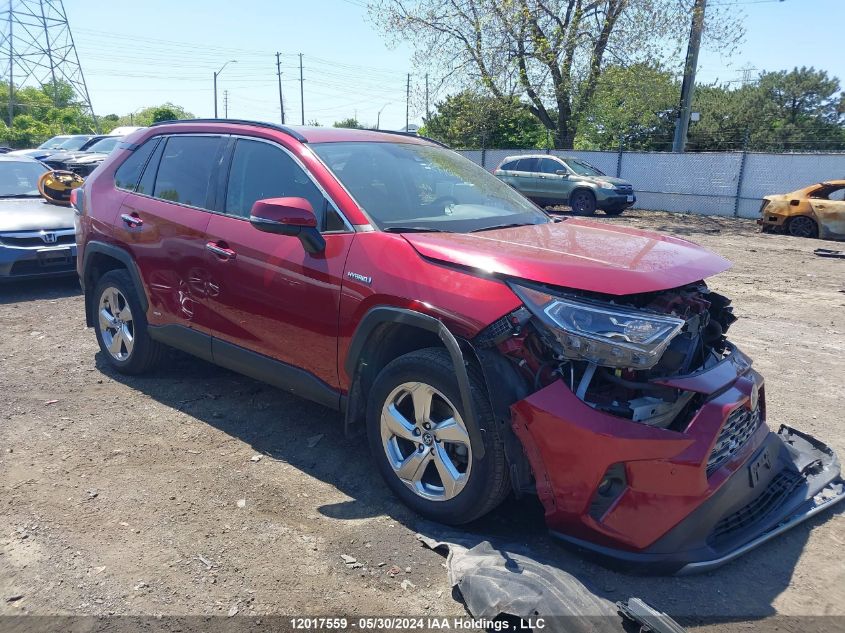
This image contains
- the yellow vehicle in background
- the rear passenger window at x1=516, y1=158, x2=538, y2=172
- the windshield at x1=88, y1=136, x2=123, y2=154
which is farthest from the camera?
the windshield at x1=88, y1=136, x2=123, y2=154

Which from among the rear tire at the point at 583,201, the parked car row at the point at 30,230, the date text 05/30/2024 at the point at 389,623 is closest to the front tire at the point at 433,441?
the date text 05/30/2024 at the point at 389,623

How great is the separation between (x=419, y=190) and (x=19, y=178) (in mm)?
7354

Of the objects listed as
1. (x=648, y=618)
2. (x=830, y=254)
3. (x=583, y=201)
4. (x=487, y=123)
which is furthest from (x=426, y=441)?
(x=487, y=123)

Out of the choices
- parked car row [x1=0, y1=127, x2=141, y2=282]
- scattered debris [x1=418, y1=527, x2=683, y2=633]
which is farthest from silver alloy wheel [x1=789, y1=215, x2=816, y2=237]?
scattered debris [x1=418, y1=527, x2=683, y2=633]

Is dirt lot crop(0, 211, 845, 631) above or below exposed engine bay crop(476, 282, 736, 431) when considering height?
below

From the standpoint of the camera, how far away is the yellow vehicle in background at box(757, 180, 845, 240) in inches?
595

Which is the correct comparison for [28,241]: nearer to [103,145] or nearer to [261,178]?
[261,178]

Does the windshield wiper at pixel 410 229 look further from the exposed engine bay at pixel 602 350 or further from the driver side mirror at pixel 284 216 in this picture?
the exposed engine bay at pixel 602 350

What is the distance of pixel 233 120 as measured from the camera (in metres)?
4.55

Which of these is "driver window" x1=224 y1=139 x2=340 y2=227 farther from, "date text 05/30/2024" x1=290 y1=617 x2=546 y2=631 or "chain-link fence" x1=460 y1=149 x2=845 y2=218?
"chain-link fence" x1=460 y1=149 x2=845 y2=218

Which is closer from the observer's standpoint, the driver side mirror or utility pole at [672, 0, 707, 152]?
the driver side mirror

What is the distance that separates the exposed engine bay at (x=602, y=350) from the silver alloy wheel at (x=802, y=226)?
14.9m

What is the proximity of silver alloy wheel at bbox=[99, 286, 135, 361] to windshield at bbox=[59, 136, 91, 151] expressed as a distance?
68.1 ft

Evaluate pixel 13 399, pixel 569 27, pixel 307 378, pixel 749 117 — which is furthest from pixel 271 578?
pixel 749 117
